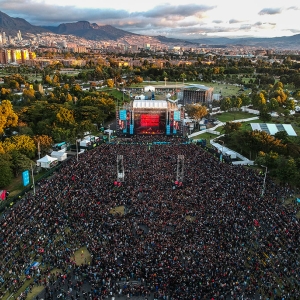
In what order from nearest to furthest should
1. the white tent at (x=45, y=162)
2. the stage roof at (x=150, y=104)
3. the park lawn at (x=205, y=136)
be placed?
the white tent at (x=45, y=162) < the park lawn at (x=205, y=136) < the stage roof at (x=150, y=104)

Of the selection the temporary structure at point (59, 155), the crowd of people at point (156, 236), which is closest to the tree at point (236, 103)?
the crowd of people at point (156, 236)

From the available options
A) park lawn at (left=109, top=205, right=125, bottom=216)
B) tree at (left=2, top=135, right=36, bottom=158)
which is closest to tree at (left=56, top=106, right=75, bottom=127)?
tree at (left=2, top=135, right=36, bottom=158)

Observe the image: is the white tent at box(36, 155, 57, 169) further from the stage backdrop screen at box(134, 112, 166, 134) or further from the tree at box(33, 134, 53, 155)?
the stage backdrop screen at box(134, 112, 166, 134)

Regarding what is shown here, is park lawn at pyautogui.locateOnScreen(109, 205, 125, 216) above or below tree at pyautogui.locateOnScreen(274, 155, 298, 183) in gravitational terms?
below

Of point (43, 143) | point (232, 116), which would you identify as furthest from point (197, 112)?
point (43, 143)

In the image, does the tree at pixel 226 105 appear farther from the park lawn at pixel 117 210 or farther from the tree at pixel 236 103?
the park lawn at pixel 117 210

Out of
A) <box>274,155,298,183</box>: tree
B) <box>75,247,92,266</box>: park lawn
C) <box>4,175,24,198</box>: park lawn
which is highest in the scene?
<box>274,155,298,183</box>: tree

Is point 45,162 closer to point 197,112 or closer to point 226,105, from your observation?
point 197,112
